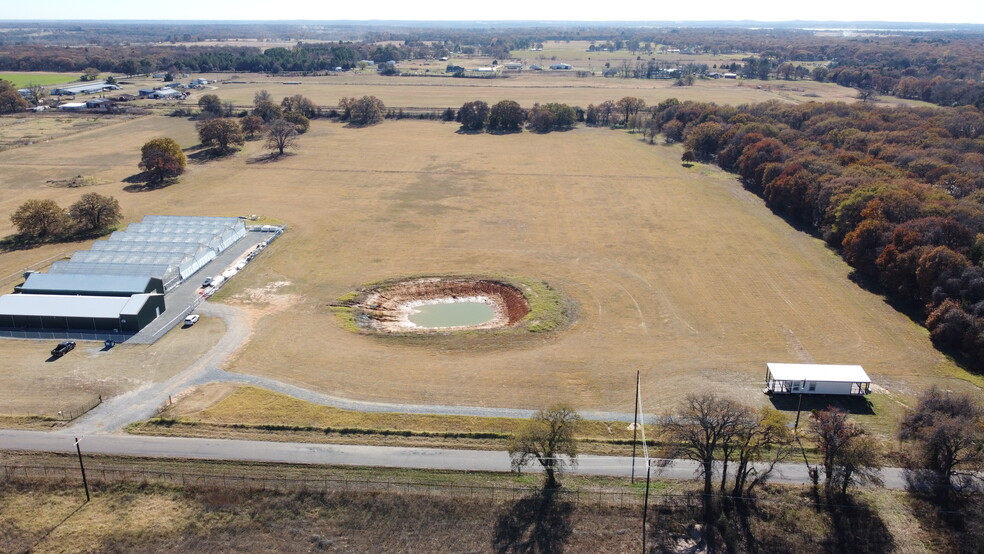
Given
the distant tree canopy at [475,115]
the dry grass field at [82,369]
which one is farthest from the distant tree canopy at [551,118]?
the dry grass field at [82,369]

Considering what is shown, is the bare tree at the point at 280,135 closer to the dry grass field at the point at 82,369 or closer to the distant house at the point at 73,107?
the dry grass field at the point at 82,369

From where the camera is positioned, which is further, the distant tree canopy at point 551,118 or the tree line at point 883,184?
the distant tree canopy at point 551,118

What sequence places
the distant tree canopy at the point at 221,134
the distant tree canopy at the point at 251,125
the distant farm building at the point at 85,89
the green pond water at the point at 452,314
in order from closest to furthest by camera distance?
the green pond water at the point at 452,314 → the distant tree canopy at the point at 221,134 → the distant tree canopy at the point at 251,125 → the distant farm building at the point at 85,89

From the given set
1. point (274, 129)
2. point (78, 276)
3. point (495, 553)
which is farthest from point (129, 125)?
point (495, 553)

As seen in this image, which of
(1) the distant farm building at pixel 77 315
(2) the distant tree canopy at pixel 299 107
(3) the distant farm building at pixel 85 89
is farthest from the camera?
(3) the distant farm building at pixel 85 89

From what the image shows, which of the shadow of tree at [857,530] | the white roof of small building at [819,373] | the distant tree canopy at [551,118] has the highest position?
the distant tree canopy at [551,118]

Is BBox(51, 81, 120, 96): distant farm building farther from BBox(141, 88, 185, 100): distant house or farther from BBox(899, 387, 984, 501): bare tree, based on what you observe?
BBox(899, 387, 984, 501): bare tree

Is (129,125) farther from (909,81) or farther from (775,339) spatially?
(909,81)
